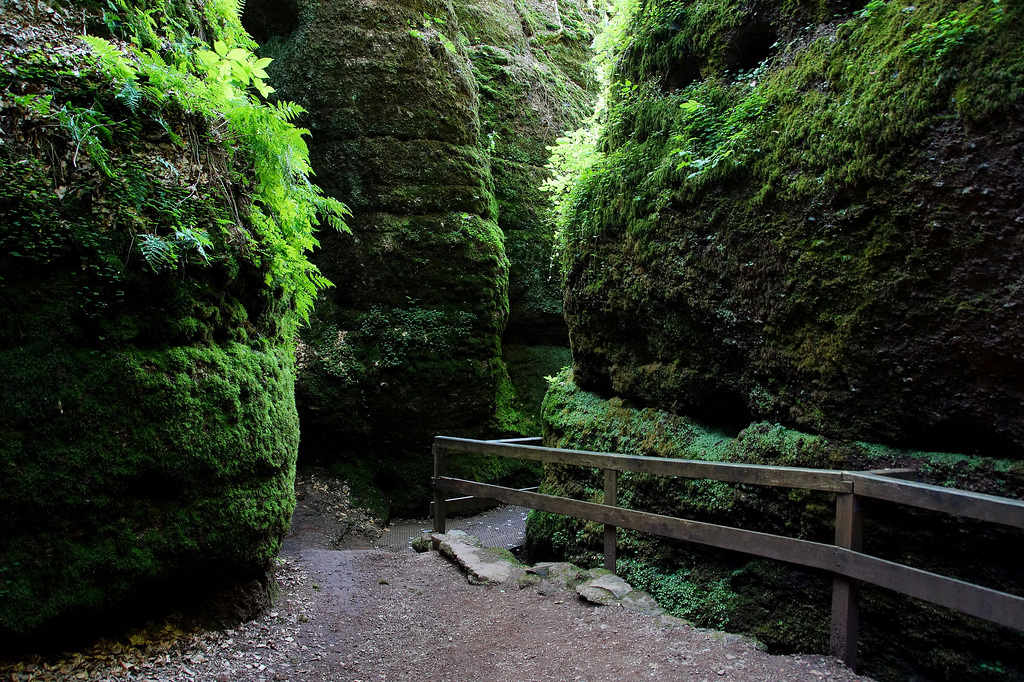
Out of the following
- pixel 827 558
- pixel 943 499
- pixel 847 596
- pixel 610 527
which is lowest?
pixel 610 527

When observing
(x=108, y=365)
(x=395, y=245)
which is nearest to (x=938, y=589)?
(x=108, y=365)

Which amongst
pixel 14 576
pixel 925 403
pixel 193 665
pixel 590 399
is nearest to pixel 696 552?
pixel 925 403

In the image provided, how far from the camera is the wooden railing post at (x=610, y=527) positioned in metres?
4.80

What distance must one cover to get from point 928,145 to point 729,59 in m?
2.62

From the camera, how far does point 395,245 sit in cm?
1073

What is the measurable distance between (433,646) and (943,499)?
323 centimetres

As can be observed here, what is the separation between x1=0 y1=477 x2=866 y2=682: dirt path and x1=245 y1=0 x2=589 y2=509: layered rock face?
200 inches

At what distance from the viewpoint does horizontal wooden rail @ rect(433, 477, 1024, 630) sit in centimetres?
255

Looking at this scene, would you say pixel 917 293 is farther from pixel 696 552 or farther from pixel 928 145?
pixel 696 552

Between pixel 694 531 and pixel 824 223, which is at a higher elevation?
pixel 824 223

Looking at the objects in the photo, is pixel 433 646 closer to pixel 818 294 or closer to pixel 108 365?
pixel 108 365

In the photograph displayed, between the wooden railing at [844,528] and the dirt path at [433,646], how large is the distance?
0.53 meters

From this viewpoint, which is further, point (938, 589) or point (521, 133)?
point (521, 133)

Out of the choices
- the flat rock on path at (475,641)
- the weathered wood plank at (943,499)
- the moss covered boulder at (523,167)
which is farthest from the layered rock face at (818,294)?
the moss covered boulder at (523,167)
